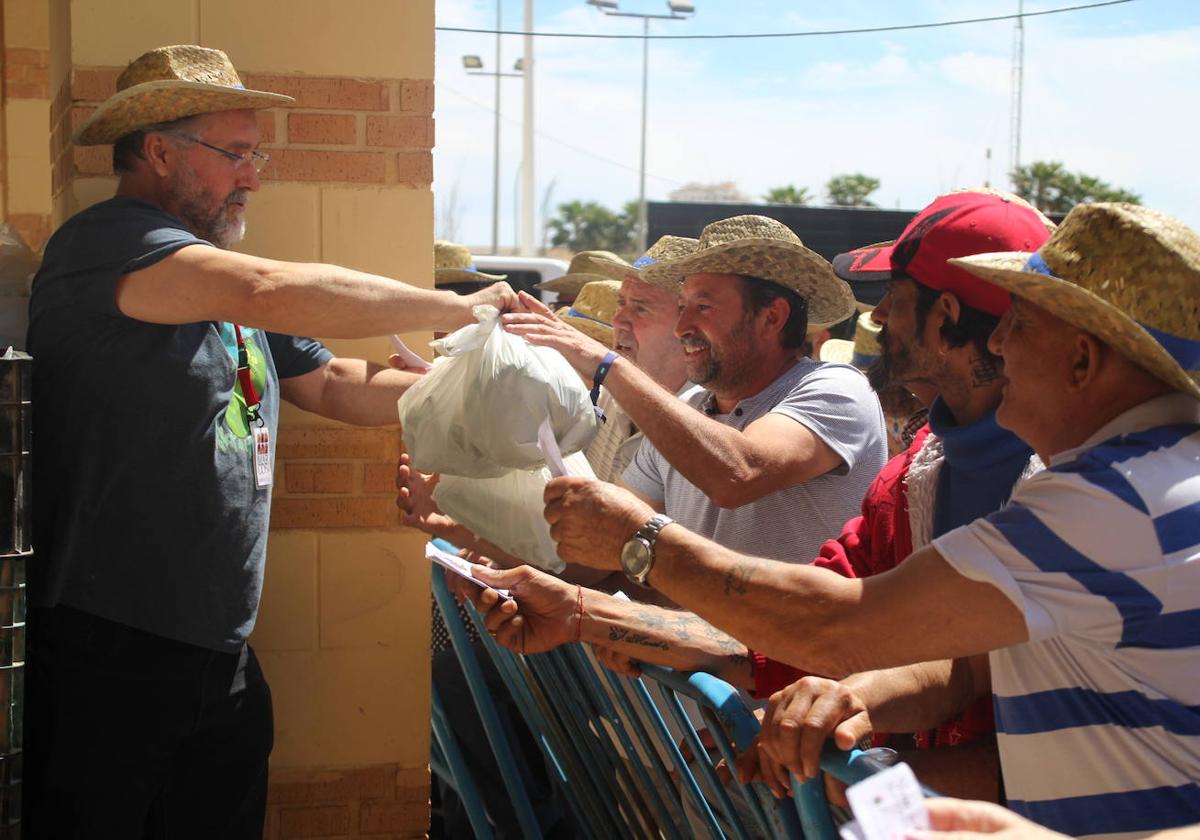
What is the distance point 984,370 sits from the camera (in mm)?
2451

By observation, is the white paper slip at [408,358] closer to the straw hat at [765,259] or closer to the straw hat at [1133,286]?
the straw hat at [765,259]

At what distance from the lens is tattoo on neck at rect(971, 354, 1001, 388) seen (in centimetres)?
244

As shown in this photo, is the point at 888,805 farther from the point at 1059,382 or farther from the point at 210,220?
the point at 210,220

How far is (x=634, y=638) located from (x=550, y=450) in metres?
0.49

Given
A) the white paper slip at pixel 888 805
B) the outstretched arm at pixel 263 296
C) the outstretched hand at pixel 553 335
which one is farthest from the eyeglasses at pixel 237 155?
the white paper slip at pixel 888 805

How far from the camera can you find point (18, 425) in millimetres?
2656

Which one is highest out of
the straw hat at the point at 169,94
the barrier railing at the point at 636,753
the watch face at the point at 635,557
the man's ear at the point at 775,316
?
the straw hat at the point at 169,94

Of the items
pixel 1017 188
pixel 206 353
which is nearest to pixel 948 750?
pixel 206 353

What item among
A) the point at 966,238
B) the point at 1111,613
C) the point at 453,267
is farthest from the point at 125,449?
the point at 453,267

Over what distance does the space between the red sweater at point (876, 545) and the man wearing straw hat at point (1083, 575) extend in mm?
553

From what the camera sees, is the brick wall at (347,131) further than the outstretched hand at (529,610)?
Yes

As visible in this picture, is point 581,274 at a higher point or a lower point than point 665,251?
lower

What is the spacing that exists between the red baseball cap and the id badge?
5.07ft

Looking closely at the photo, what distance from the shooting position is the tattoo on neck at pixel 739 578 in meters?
2.08
